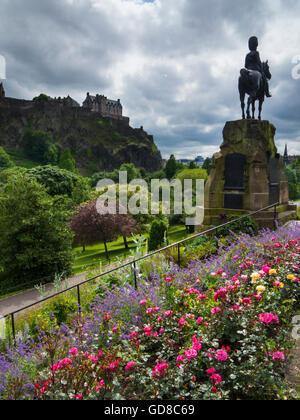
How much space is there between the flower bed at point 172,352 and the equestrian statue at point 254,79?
9985 millimetres

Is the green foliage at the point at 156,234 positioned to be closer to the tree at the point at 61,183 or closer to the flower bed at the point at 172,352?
the flower bed at the point at 172,352

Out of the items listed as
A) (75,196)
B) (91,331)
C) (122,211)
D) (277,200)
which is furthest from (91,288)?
(75,196)

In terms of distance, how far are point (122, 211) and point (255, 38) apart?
17843mm

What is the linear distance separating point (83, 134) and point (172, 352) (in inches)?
4123

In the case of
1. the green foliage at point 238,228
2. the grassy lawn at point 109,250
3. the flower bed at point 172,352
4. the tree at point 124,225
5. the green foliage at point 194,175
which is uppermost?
the green foliage at point 194,175

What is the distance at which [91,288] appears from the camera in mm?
6719

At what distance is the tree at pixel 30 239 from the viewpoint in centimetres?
1548

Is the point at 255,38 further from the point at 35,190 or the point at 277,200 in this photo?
the point at 35,190

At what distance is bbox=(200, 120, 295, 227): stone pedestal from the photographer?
466 inches

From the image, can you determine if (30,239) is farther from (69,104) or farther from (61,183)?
(69,104)

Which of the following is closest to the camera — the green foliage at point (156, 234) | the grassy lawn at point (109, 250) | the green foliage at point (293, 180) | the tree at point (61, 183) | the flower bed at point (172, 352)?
the flower bed at point (172, 352)

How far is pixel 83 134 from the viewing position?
100062 millimetres

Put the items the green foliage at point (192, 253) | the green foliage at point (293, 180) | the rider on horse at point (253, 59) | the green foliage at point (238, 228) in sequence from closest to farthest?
the green foliage at point (192, 253) < the green foliage at point (238, 228) < the rider on horse at point (253, 59) < the green foliage at point (293, 180)

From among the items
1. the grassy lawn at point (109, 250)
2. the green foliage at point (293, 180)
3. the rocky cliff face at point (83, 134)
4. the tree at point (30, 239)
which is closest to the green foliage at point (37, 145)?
the rocky cliff face at point (83, 134)
